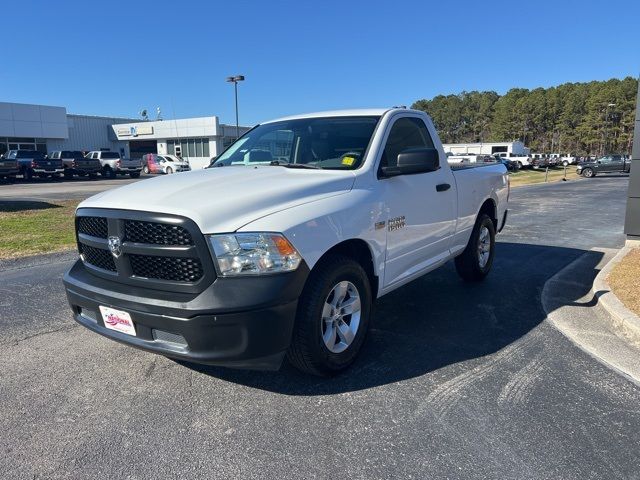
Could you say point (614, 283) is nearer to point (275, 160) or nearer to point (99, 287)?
point (275, 160)

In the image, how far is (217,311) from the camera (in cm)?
280

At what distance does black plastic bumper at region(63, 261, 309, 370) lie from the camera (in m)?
2.82

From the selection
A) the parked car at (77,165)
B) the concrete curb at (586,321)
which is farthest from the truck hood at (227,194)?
the parked car at (77,165)

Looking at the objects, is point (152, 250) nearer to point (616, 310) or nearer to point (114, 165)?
point (616, 310)

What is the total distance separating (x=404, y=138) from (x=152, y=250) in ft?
8.41

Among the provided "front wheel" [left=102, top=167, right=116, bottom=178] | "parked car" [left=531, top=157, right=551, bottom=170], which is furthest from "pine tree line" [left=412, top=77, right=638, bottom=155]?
"front wheel" [left=102, top=167, right=116, bottom=178]

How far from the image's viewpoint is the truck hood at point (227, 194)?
2908mm

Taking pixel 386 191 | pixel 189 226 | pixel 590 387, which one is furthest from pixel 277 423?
pixel 590 387

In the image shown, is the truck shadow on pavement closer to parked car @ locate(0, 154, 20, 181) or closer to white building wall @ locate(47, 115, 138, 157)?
parked car @ locate(0, 154, 20, 181)

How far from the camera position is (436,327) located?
4.61m

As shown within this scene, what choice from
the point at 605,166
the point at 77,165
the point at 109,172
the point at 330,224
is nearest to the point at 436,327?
the point at 330,224

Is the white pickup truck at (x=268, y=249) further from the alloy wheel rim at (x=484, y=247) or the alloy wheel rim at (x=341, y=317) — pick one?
the alloy wheel rim at (x=484, y=247)

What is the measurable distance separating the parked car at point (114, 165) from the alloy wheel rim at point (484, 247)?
35853 mm

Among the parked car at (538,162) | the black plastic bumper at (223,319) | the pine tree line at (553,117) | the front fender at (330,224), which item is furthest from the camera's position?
the pine tree line at (553,117)
